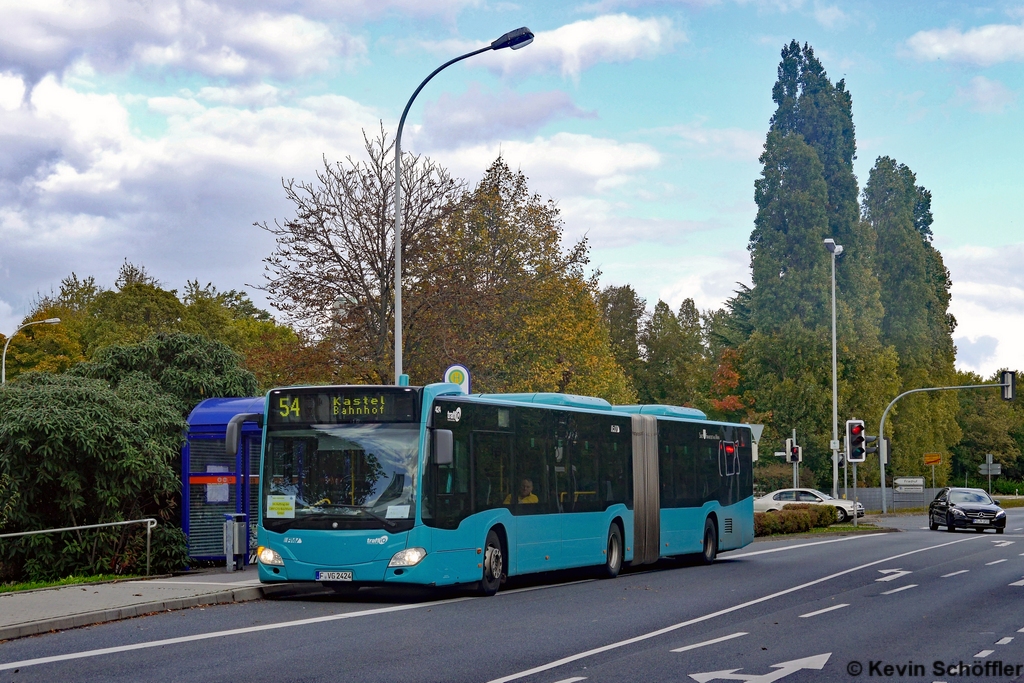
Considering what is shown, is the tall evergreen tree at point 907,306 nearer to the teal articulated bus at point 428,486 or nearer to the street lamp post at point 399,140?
the street lamp post at point 399,140

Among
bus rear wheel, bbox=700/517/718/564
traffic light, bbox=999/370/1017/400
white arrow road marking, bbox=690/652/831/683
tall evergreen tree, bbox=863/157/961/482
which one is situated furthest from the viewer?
tall evergreen tree, bbox=863/157/961/482

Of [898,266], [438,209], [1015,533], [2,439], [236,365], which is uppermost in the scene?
[898,266]

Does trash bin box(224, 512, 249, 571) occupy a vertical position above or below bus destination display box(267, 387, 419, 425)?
below

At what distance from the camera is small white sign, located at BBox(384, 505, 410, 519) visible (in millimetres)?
16688

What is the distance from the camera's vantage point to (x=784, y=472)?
70.4m

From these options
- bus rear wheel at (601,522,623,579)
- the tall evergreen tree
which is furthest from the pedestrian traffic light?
the tall evergreen tree

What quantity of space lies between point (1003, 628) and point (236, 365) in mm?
15318

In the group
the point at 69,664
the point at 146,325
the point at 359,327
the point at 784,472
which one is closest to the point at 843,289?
the point at 784,472

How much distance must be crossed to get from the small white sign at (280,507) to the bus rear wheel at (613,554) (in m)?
6.79

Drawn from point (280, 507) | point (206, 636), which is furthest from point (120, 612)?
point (280, 507)

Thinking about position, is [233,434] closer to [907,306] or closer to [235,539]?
[235,539]

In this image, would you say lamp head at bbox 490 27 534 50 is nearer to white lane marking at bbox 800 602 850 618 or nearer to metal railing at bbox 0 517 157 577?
metal railing at bbox 0 517 157 577

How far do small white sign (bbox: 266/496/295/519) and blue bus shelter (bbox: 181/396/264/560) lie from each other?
343 cm

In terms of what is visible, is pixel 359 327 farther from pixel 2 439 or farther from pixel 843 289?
pixel 843 289
